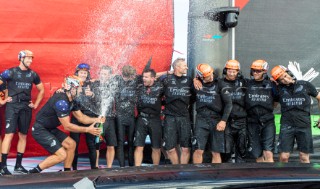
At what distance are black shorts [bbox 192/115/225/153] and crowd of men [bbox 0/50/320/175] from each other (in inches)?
Result: 0.5

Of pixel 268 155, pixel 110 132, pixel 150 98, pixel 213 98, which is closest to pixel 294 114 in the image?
pixel 268 155

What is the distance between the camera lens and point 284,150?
582cm

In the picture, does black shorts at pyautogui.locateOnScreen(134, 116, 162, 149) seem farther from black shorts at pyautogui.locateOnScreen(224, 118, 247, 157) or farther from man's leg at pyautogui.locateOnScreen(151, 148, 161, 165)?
black shorts at pyautogui.locateOnScreen(224, 118, 247, 157)

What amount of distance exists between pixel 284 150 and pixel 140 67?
8.42 ft

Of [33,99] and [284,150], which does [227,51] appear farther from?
[33,99]

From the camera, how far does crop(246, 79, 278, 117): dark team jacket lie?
19.6ft

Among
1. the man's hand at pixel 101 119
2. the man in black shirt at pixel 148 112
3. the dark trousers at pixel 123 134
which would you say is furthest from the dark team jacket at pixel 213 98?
the man's hand at pixel 101 119

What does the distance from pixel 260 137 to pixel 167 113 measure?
4.24 ft

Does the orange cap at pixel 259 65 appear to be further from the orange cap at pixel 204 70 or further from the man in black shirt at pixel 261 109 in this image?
the orange cap at pixel 204 70

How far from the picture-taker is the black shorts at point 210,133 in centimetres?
604

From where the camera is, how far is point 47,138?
5895mm

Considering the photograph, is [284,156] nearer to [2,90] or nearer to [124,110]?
[124,110]

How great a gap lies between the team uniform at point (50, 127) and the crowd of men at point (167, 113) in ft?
0.04

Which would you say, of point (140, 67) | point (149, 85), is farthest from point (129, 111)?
point (140, 67)
